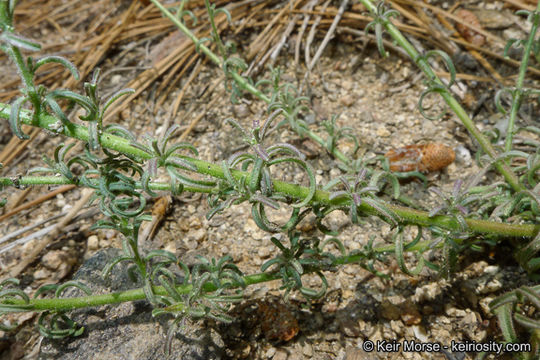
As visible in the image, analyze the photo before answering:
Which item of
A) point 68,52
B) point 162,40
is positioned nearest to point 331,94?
point 162,40

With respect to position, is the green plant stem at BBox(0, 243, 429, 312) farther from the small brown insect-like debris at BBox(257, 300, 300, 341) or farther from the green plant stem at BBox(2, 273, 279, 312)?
the small brown insect-like debris at BBox(257, 300, 300, 341)

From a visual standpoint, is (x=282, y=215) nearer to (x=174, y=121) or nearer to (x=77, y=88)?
(x=174, y=121)

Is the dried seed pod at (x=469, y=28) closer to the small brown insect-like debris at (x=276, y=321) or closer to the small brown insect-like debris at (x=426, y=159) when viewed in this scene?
the small brown insect-like debris at (x=426, y=159)

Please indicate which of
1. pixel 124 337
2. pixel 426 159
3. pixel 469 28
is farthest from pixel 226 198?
pixel 469 28

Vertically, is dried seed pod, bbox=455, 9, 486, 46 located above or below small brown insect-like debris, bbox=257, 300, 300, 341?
above

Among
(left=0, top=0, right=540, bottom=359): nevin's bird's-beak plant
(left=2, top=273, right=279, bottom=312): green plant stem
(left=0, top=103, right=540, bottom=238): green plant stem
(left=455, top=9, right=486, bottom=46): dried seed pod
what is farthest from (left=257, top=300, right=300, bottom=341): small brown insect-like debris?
(left=455, top=9, right=486, bottom=46): dried seed pod

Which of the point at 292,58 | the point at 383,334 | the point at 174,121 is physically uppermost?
the point at 292,58
